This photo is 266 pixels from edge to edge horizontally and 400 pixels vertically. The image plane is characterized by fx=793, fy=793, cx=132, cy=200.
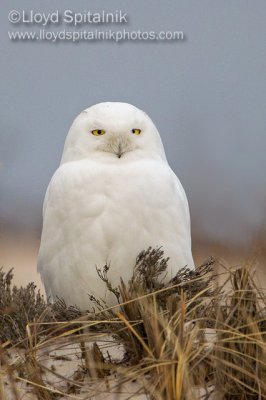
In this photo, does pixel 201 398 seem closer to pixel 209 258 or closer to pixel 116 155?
pixel 209 258

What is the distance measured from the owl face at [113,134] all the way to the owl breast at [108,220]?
8 centimetres

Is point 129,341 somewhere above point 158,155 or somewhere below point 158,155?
below

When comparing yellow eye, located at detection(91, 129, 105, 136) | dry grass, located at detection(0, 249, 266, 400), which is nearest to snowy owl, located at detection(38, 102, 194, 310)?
yellow eye, located at detection(91, 129, 105, 136)

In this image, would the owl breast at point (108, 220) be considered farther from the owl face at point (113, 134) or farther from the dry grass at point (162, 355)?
the dry grass at point (162, 355)

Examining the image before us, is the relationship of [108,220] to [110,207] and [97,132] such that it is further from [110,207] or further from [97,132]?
[97,132]

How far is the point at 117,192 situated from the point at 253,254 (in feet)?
6.19

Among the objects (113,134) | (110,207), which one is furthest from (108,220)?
(113,134)

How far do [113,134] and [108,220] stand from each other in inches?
21.0

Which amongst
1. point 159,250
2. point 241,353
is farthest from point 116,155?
point 241,353

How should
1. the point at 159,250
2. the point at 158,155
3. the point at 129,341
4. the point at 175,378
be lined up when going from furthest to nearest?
the point at 158,155
the point at 159,250
the point at 129,341
the point at 175,378

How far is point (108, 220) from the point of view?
4.84 meters

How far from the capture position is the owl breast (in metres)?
4.84

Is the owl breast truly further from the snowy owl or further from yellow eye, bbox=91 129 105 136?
yellow eye, bbox=91 129 105 136

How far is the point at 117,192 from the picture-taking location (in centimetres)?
486
